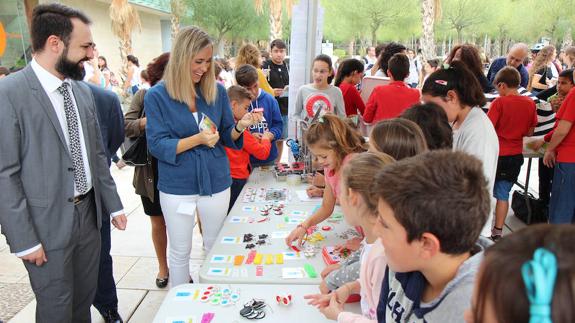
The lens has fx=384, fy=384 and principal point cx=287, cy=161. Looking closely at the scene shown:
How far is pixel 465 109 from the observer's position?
213cm

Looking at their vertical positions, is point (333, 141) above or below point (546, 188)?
above

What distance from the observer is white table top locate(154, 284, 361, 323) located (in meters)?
1.42

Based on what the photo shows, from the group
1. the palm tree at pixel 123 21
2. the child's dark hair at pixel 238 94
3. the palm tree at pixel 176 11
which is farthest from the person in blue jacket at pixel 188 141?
the palm tree at pixel 176 11

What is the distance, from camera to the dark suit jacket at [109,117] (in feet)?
7.64

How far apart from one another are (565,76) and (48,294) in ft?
15.1

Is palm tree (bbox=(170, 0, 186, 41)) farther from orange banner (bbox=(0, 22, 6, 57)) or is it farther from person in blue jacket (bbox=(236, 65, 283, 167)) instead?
person in blue jacket (bbox=(236, 65, 283, 167))

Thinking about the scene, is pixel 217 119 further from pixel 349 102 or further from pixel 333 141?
pixel 349 102

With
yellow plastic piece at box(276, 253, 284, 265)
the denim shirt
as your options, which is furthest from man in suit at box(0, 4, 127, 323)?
yellow plastic piece at box(276, 253, 284, 265)

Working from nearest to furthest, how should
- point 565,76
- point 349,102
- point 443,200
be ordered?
point 443,200, point 565,76, point 349,102

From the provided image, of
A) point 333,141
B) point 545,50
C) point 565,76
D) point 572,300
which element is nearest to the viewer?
point 572,300

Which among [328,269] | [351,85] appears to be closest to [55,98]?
[328,269]

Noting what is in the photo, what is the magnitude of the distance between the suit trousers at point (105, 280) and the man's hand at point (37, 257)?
671 mm

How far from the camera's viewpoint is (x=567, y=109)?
10.1ft

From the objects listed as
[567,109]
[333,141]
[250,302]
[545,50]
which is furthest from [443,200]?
[545,50]
